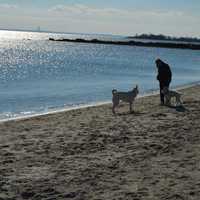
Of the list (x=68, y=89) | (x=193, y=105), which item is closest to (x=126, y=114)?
(x=193, y=105)

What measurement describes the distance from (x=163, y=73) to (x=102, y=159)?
8.77 meters

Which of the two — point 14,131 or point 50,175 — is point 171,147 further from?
point 14,131

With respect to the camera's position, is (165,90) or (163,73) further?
(163,73)

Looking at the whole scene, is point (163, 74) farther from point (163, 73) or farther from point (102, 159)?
point (102, 159)

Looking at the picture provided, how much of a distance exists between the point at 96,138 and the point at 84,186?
350 cm

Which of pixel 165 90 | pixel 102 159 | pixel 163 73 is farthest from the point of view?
pixel 163 73

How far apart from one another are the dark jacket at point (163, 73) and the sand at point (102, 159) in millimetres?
3523

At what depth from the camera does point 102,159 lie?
8.27 m

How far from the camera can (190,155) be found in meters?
8.45

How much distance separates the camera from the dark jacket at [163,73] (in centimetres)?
1634

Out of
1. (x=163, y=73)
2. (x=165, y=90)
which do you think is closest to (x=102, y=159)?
(x=165, y=90)

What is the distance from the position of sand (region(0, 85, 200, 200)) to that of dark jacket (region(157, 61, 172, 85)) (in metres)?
3.52

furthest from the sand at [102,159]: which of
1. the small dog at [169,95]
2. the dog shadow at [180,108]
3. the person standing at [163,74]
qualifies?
the person standing at [163,74]

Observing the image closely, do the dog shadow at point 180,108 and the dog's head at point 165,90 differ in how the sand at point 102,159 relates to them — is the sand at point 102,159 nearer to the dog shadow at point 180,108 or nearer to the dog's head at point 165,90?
the dog shadow at point 180,108
